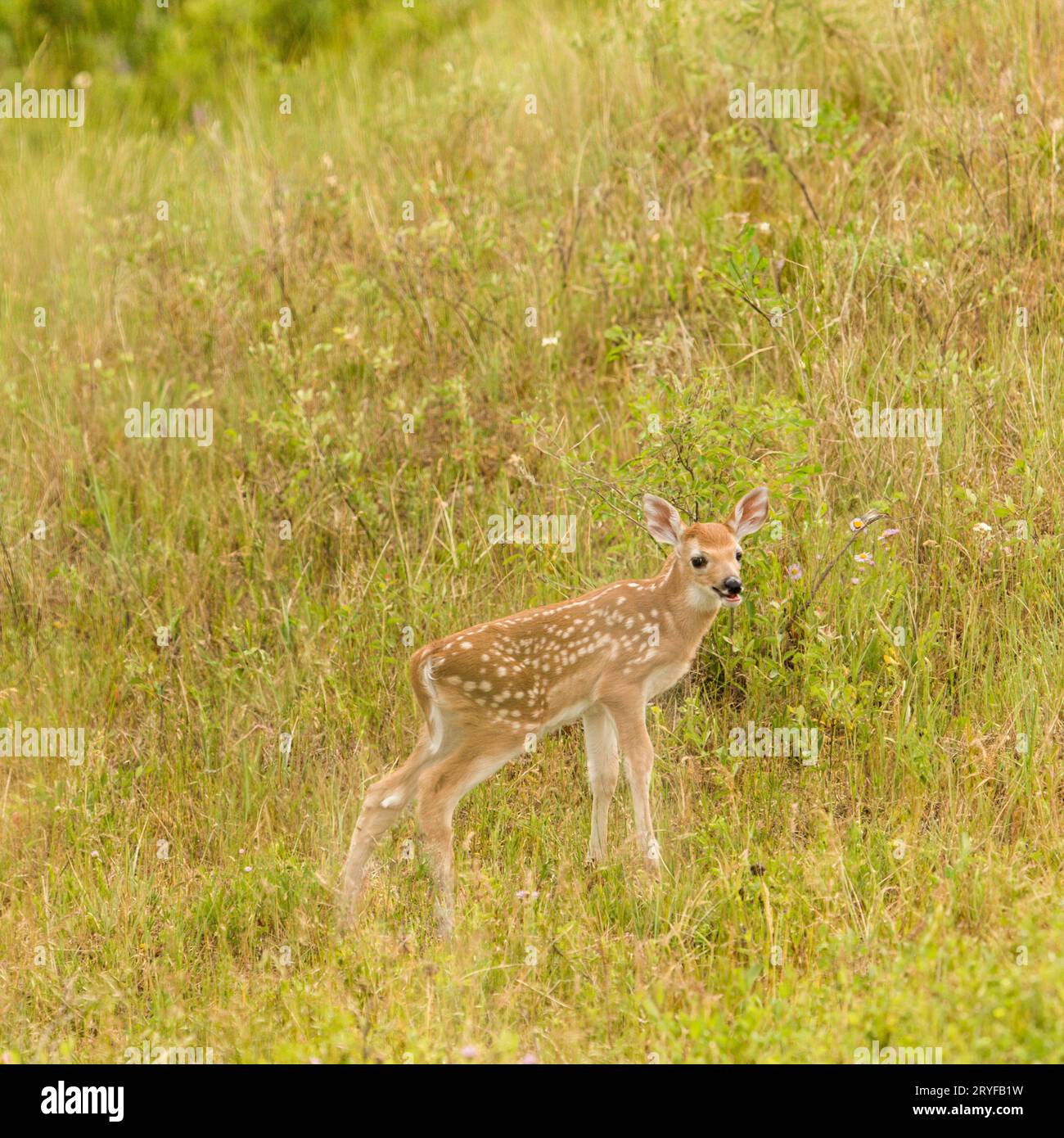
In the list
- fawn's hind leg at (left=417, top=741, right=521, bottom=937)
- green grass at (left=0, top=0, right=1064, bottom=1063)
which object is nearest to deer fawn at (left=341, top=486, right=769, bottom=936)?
fawn's hind leg at (left=417, top=741, right=521, bottom=937)

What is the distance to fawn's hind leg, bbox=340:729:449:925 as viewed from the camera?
6.48m

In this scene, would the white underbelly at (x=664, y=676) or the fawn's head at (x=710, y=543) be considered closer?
the fawn's head at (x=710, y=543)

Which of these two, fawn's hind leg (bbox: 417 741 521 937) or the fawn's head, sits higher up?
the fawn's head

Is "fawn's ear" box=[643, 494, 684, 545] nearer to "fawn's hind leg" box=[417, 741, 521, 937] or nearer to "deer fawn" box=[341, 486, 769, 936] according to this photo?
"deer fawn" box=[341, 486, 769, 936]

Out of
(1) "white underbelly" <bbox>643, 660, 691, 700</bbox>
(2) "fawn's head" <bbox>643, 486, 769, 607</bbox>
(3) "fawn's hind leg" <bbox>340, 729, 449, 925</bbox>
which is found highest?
(2) "fawn's head" <bbox>643, 486, 769, 607</bbox>

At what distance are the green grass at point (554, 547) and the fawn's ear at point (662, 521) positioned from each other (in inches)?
18.9

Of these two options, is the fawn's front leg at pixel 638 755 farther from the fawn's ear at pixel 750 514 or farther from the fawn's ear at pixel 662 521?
the fawn's ear at pixel 750 514

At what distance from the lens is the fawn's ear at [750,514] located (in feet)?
22.2

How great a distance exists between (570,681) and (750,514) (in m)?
1.11

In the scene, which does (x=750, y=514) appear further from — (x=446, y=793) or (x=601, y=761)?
(x=446, y=793)

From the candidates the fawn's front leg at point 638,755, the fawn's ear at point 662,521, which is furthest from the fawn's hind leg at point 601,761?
the fawn's ear at point 662,521

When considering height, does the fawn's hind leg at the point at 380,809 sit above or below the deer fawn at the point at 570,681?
below

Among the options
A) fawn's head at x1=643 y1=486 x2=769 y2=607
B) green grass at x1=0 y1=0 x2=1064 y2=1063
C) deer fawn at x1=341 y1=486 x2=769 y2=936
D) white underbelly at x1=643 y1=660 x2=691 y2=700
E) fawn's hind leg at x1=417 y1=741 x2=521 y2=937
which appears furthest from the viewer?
white underbelly at x1=643 y1=660 x2=691 y2=700

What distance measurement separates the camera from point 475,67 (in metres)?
11.7
